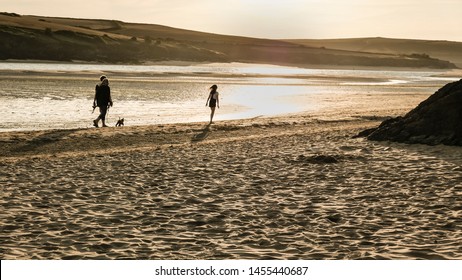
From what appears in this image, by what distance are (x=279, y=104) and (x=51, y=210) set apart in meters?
27.7

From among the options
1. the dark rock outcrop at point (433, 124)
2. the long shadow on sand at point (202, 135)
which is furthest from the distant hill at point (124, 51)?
the dark rock outcrop at point (433, 124)

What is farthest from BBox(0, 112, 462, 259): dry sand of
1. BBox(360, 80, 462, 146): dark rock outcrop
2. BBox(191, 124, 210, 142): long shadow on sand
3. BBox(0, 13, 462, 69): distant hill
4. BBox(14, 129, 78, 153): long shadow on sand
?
BBox(0, 13, 462, 69): distant hill

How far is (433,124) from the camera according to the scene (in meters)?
17.6

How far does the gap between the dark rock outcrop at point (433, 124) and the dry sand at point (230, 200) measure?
1.96 ft

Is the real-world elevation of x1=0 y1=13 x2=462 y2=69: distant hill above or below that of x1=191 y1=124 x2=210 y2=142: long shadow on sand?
above

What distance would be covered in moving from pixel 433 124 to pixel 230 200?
30.9 ft

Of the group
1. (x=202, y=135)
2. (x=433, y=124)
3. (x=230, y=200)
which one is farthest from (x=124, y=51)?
(x=230, y=200)

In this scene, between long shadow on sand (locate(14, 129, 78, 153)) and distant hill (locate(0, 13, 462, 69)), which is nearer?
long shadow on sand (locate(14, 129, 78, 153))

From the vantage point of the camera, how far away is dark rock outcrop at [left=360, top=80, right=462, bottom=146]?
16.8 meters

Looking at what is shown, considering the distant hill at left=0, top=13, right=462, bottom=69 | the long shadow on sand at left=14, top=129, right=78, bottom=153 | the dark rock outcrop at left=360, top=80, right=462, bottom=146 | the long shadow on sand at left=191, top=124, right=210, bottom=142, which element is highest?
the distant hill at left=0, top=13, right=462, bottom=69

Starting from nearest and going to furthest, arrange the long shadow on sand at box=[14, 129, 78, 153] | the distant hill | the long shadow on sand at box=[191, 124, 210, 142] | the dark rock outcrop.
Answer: the dark rock outcrop, the long shadow on sand at box=[14, 129, 78, 153], the long shadow on sand at box=[191, 124, 210, 142], the distant hill

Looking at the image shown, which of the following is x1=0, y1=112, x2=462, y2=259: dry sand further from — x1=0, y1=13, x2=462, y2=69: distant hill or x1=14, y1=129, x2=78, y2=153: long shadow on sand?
x1=0, y1=13, x2=462, y2=69: distant hill

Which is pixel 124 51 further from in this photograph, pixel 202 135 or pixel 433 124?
pixel 433 124

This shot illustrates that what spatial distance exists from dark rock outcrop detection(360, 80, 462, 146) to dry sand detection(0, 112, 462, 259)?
60 centimetres
